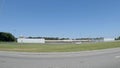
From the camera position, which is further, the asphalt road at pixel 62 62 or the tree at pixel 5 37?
the tree at pixel 5 37

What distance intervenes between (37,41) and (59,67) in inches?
3120

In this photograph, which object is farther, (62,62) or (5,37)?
(5,37)

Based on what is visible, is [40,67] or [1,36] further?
[1,36]

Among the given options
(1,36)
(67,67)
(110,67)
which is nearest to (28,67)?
(67,67)

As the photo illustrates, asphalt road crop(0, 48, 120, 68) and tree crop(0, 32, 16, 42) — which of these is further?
tree crop(0, 32, 16, 42)

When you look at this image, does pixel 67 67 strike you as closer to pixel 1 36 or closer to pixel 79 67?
pixel 79 67

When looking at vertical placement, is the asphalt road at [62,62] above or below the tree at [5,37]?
below

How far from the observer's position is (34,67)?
11391mm

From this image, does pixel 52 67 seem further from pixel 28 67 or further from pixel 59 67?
pixel 28 67

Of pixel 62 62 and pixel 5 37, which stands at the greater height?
pixel 5 37

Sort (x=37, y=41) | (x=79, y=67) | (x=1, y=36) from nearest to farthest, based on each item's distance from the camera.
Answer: (x=79, y=67) → (x=37, y=41) → (x=1, y=36)

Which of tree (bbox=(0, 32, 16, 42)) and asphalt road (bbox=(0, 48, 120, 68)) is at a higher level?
tree (bbox=(0, 32, 16, 42))

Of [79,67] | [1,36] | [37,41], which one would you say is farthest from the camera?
[1,36]

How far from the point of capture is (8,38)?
124m
